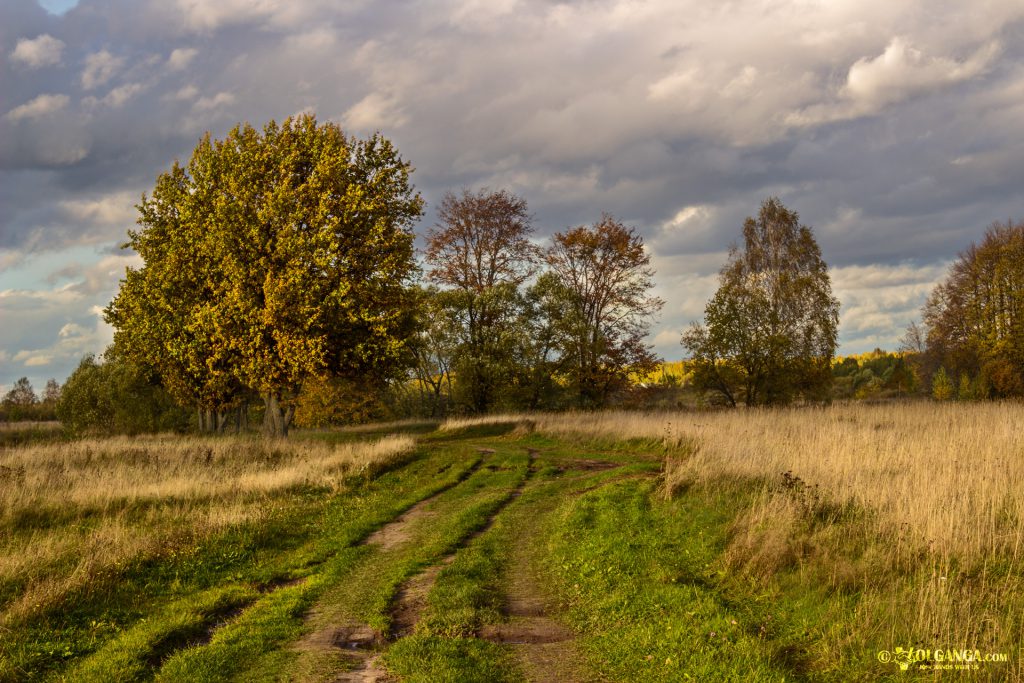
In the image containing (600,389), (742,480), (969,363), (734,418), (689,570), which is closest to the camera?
(689,570)

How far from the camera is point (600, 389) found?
154 feet

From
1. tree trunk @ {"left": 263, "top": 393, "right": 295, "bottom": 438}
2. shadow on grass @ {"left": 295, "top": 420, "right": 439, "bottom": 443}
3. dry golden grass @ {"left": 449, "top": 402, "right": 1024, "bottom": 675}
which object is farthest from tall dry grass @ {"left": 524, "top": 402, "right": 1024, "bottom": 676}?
shadow on grass @ {"left": 295, "top": 420, "right": 439, "bottom": 443}

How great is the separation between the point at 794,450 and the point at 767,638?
9.52 meters

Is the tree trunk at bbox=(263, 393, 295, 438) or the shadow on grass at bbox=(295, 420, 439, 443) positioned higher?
the tree trunk at bbox=(263, 393, 295, 438)

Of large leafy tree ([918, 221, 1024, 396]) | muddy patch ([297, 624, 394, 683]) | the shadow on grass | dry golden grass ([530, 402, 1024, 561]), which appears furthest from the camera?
large leafy tree ([918, 221, 1024, 396])

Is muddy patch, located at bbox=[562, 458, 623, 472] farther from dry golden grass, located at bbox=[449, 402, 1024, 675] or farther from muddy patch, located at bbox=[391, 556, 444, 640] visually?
muddy patch, located at bbox=[391, 556, 444, 640]

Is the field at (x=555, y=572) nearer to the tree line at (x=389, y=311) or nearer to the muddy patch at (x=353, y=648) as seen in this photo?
the muddy patch at (x=353, y=648)

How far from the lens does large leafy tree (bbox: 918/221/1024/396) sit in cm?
4491

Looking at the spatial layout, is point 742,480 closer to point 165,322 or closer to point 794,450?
point 794,450

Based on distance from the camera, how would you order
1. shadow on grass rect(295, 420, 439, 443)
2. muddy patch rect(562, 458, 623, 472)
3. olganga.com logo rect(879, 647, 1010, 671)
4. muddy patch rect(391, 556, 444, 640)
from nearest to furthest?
olganga.com logo rect(879, 647, 1010, 671) → muddy patch rect(391, 556, 444, 640) → muddy patch rect(562, 458, 623, 472) → shadow on grass rect(295, 420, 439, 443)

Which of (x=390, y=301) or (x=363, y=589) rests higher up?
(x=390, y=301)

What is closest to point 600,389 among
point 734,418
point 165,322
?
point 734,418

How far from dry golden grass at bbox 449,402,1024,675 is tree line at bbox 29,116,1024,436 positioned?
59.6ft

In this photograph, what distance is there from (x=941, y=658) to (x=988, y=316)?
168 ft
